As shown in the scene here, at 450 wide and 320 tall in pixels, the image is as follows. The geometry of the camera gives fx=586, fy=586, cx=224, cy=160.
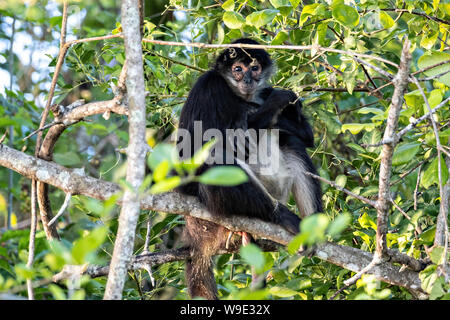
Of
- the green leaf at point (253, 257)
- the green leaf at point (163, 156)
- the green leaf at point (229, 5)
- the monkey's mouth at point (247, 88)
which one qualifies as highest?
the green leaf at point (229, 5)

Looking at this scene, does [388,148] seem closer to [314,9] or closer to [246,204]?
[314,9]

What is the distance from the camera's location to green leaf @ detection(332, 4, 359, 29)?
4383mm

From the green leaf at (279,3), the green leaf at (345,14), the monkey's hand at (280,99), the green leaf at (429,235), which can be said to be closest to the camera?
the green leaf at (429,235)

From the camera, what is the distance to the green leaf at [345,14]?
4.38m

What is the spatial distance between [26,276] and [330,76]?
11.1 feet

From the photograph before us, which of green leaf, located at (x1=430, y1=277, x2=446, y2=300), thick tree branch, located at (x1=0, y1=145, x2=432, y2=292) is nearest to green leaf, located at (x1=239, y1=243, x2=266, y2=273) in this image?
green leaf, located at (x1=430, y1=277, x2=446, y2=300)

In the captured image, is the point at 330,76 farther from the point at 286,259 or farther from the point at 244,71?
the point at 286,259

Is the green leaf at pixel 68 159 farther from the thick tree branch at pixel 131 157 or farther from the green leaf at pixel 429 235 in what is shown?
the green leaf at pixel 429 235

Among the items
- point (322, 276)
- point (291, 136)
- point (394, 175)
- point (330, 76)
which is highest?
point (330, 76)

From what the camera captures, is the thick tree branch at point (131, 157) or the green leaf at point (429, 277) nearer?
the thick tree branch at point (131, 157)

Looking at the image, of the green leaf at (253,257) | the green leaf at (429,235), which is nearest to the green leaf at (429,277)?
the green leaf at (429,235)
